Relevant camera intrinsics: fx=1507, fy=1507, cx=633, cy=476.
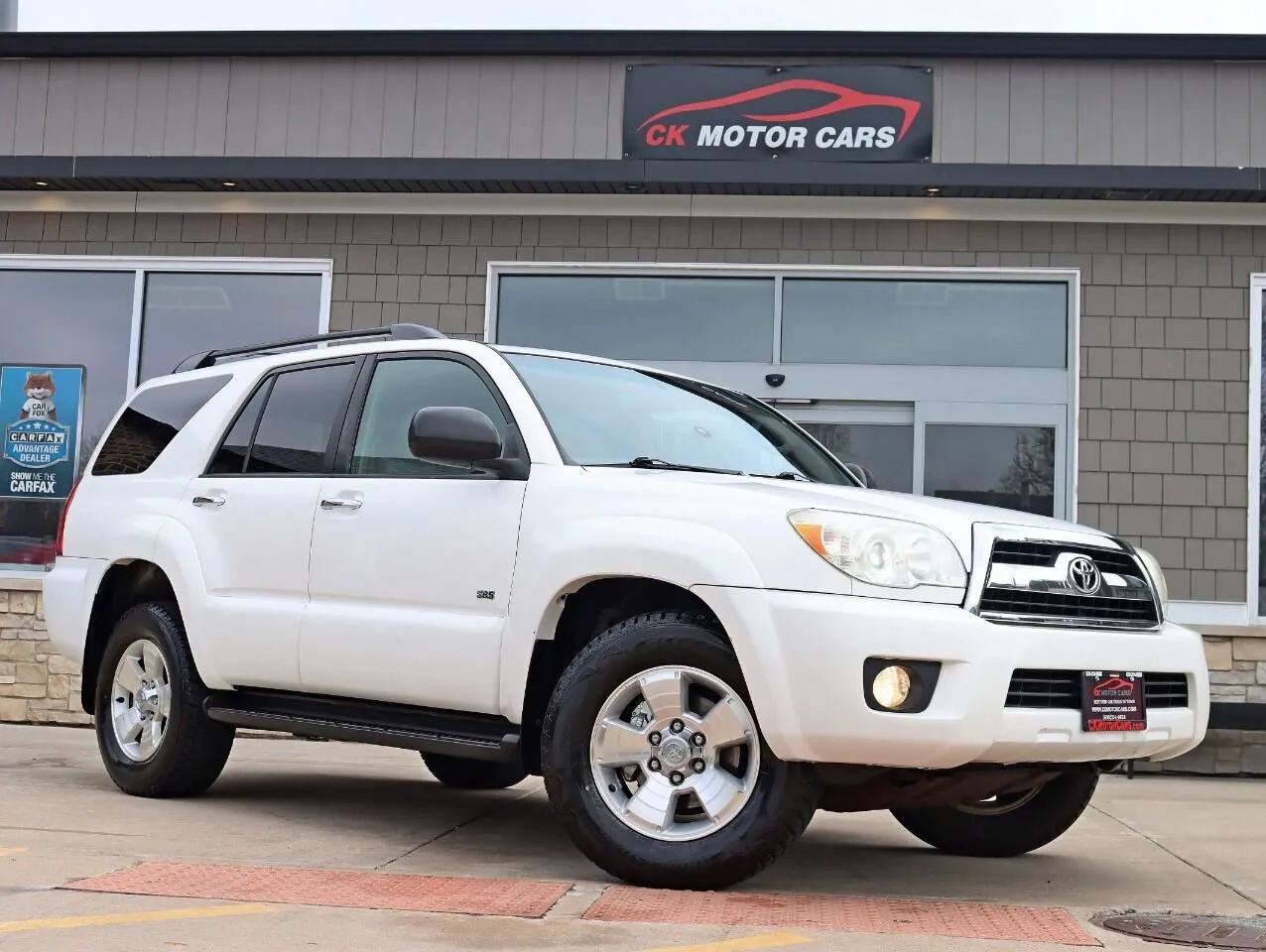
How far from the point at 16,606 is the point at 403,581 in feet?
22.5

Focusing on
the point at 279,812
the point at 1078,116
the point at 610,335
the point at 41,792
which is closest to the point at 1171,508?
the point at 1078,116

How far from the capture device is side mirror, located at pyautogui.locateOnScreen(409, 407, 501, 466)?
16.9 ft

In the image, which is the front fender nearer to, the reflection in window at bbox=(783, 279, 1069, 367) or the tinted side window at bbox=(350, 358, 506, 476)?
the tinted side window at bbox=(350, 358, 506, 476)

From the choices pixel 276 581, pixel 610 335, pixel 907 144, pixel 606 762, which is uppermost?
pixel 907 144

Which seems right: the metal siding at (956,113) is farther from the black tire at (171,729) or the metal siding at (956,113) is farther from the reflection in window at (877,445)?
the black tire at (171,729)

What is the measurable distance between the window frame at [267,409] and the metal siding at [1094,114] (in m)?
6.57

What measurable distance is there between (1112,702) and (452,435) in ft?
7.60

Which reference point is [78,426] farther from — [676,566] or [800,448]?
[676,566]

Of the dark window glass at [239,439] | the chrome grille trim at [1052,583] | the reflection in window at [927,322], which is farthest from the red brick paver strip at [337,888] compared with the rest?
the reflection in window at [927,322]

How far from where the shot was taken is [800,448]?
6.23 m

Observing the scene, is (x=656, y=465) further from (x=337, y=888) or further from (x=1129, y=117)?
(x=1129, y=117)

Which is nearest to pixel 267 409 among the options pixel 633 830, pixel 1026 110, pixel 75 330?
pixel 633 830

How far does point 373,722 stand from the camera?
18.7 feet

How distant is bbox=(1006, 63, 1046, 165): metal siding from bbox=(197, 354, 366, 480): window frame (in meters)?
6.26
